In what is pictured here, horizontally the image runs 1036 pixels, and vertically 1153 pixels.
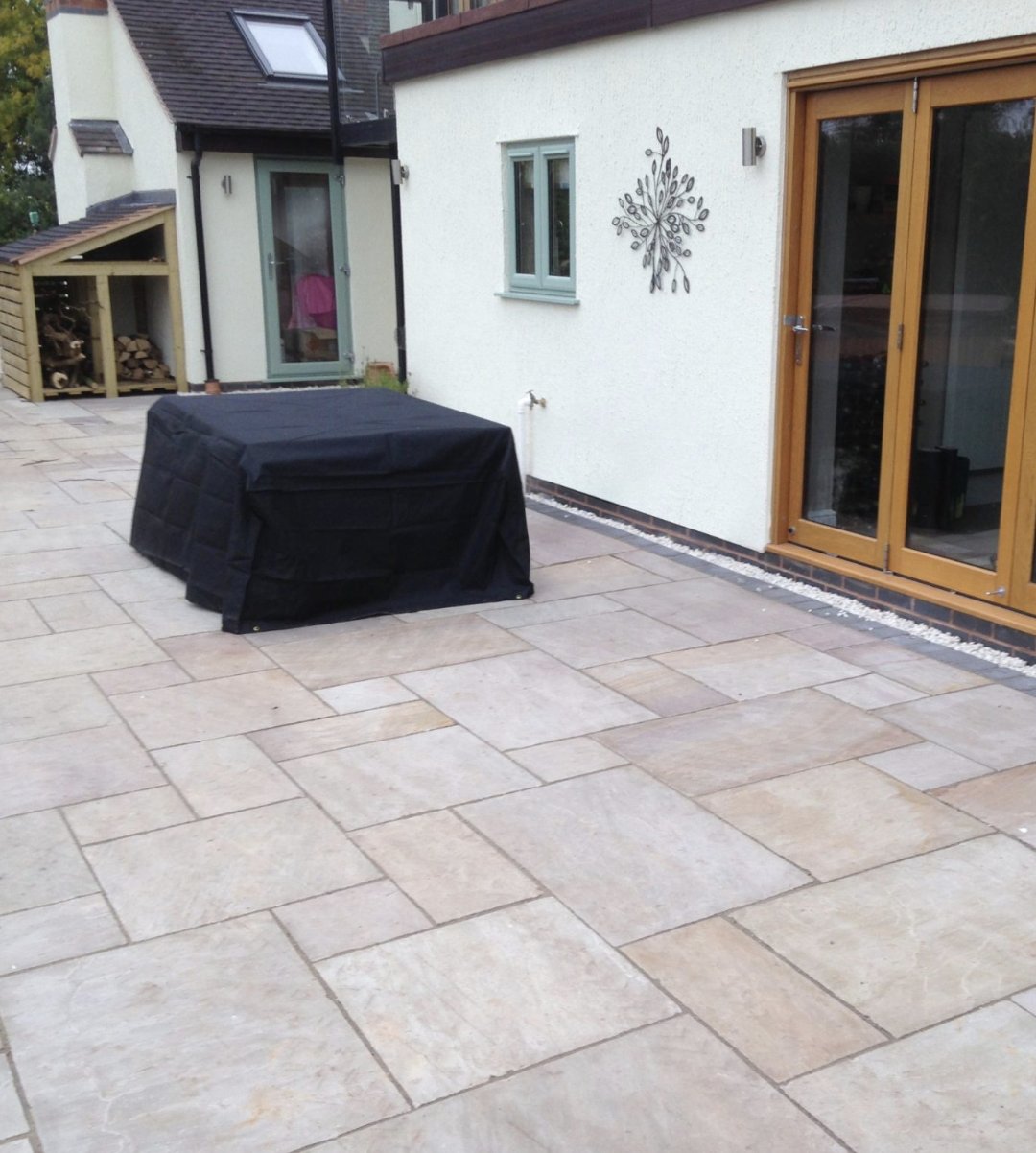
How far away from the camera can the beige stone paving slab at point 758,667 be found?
15.5 ft

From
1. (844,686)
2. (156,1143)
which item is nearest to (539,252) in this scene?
(844,686)

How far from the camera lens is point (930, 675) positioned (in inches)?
188

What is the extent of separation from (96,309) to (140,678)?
26.2 feet

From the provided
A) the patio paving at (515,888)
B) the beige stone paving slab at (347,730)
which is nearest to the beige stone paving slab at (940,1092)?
the patio paving at (515,888)

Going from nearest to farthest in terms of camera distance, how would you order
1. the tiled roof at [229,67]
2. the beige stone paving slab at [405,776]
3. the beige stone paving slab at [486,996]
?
1. the beige stone paving slab at [486,996]
2. the beige stone paving slab at [405,776]
3. the tiled roof at [229,67]

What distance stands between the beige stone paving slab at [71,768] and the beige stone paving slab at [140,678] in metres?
0.39

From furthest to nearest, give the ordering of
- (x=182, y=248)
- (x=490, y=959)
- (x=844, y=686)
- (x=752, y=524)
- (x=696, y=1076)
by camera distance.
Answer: (x=182, y=248)
(x=752, y=524)
(x=844, y=686)
(x=490, y=959)
(x=696, y=1076)

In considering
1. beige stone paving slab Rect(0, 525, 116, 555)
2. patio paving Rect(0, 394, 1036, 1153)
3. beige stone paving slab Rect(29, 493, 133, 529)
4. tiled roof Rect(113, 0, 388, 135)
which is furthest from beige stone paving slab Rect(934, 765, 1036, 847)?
tiled roof Rect(113, 0, 388, 135)

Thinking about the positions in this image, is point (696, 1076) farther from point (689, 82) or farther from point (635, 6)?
point (635, 6)

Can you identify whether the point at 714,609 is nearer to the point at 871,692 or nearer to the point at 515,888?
the point at 871,692

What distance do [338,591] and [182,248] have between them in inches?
292

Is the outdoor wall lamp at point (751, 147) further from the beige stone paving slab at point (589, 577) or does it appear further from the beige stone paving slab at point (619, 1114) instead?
the beige stone paving slab at point (619, 1114)

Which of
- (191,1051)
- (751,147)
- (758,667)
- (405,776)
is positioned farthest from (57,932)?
(751,147)

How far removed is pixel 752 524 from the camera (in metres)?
6.19
